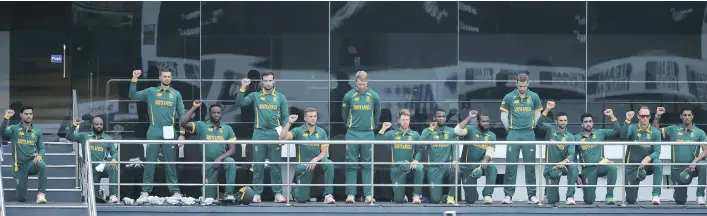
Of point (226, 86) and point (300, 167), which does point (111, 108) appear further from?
point (300, 167)

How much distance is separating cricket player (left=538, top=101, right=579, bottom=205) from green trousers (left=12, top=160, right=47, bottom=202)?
5.06 metres

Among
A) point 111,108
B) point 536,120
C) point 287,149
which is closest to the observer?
point 287,149

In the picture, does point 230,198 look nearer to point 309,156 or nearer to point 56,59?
point 309,156

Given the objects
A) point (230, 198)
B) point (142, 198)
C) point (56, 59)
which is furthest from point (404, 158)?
point (56, 59)

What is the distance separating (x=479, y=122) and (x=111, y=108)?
4.12 meters

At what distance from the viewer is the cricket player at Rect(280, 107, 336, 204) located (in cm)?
1439

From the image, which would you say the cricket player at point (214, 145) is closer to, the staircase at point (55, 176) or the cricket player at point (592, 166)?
the staircase at point (55, 176)

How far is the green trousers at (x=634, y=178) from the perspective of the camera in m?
14.6

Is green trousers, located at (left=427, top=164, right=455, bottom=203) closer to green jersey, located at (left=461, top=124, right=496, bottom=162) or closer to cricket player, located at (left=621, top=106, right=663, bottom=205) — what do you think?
green jersey, located at (left=461, top=124, right=496, bottom=162)

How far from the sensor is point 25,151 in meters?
14.7

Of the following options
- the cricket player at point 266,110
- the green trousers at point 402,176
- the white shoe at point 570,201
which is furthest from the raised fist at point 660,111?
the cricket player at point 266,110

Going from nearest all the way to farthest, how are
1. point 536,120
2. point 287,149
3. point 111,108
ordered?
point 287,149, point 536,120, point 111,108

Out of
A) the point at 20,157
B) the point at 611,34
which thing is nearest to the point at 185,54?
the point at 20,157

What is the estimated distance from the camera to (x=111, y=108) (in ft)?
52.7
